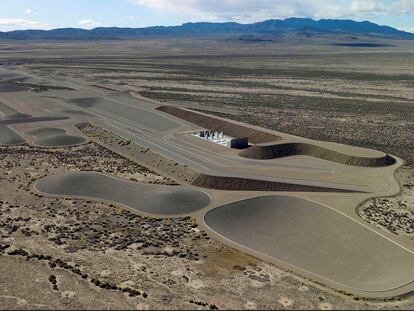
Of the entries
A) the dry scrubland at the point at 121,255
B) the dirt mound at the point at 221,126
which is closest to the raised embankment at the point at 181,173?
the dry scrubland at the point at 121,255

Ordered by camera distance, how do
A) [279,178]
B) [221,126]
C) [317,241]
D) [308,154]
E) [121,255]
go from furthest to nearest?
[221,126] < [308,154] < [279,178] < [317,241] < [121,255]

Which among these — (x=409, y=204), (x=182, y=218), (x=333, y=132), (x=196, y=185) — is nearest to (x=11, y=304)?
(x=182, y=218)

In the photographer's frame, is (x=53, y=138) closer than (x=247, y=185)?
No

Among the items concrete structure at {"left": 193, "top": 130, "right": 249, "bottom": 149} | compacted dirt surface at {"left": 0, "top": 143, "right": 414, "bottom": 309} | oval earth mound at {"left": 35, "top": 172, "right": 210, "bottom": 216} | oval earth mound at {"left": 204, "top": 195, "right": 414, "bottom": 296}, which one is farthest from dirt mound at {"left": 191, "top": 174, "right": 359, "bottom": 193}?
concrete structure at {"left": 193, "top": 130, "right": 249, "bottom": 149}

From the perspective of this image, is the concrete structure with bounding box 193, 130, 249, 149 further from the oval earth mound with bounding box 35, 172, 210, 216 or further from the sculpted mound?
the oval earth mound with bounding box 35, 172, 210, 216

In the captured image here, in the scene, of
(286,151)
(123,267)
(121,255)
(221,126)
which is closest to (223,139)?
(221,126)

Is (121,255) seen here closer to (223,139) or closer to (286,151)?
(286,151)
